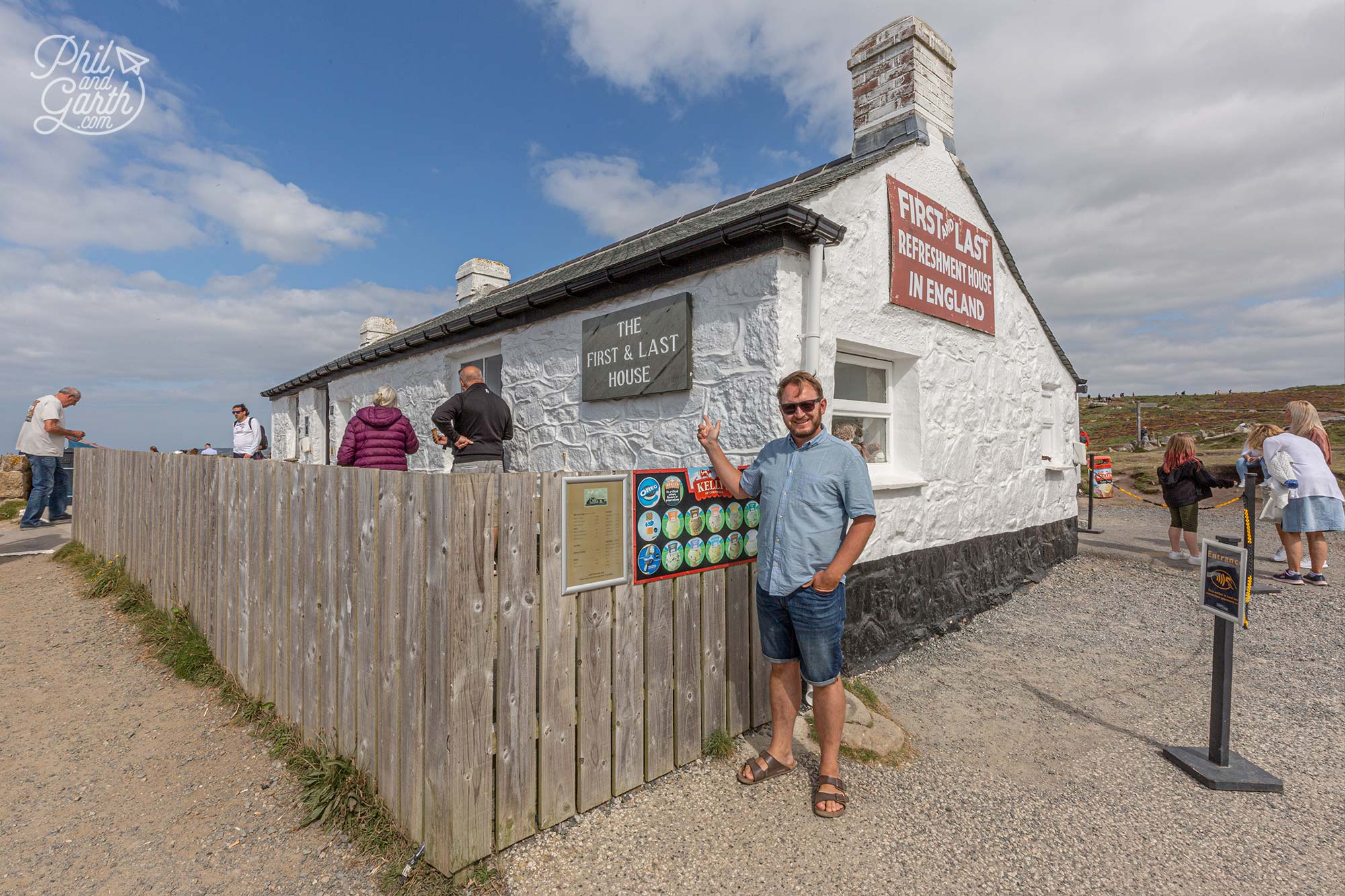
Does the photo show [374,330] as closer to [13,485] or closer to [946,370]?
[13,485]

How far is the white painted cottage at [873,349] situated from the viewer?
428 cm

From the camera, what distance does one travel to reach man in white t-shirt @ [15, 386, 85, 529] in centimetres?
856

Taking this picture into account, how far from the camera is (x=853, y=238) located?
4773 mm

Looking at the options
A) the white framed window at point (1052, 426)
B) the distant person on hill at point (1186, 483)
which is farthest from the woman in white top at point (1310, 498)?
the white framed window at point (1052, 426)

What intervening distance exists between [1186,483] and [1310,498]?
1.17 meters

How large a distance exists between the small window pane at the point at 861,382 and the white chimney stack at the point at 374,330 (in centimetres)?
1302


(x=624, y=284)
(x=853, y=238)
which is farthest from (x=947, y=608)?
(x=624, y=284)

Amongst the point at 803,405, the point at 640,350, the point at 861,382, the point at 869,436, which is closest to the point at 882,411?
the point at 869,436

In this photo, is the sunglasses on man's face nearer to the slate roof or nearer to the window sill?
the slate roof

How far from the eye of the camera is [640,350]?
196 inches

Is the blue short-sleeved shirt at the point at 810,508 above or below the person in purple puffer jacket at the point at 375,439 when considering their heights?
below

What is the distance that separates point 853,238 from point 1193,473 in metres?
6.00

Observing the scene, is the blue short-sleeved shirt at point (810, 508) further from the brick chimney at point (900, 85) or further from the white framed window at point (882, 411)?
the brick chimney at point (900, 85)

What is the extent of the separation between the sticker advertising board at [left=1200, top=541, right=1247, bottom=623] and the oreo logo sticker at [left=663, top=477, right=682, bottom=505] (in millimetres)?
2798
